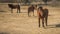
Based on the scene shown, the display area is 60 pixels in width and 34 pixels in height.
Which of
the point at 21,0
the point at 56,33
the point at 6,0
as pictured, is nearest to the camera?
the point at 56,33

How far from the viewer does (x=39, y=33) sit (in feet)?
31.7

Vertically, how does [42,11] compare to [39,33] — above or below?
above

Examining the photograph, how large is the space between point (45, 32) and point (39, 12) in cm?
154

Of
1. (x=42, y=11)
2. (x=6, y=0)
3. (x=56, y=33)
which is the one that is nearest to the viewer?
(x=56, y=33)

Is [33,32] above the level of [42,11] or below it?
below

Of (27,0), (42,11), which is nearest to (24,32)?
(42,11)

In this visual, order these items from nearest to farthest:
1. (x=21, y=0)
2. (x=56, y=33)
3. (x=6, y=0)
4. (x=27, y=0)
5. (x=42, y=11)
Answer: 1. (x=56, y=33)
2. (x=42, y=11)
3. (x=27, y=0)
4. (x=21, y=0)
5. (x=6, y=0)

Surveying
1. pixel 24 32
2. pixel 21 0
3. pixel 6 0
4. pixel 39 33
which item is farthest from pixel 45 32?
pixel 6 0

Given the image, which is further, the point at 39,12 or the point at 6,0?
the point at 6,0

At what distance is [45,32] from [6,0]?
A: 3005 centimetres

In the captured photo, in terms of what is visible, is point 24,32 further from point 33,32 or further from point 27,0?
point 27,0

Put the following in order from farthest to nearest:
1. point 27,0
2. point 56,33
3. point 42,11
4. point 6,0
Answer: point 6,0 < point 27,0 < point 42,11 < point 56,33

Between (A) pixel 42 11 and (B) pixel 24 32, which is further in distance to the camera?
(A) pixel 42 11

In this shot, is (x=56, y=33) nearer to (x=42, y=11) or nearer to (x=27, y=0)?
(x=42, y=11)
